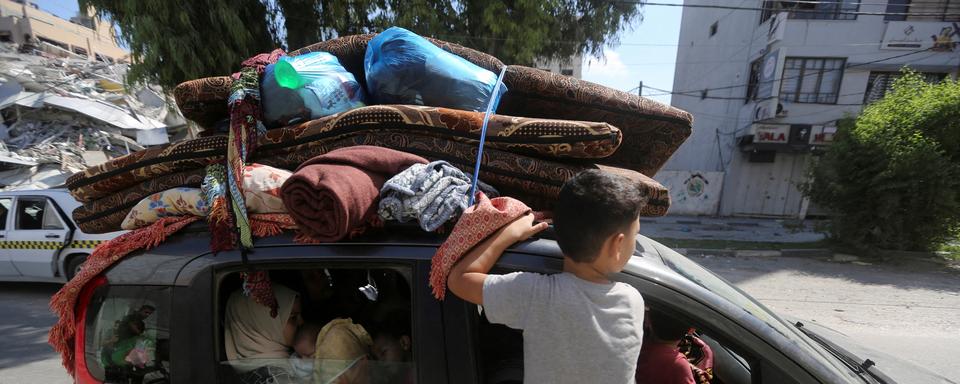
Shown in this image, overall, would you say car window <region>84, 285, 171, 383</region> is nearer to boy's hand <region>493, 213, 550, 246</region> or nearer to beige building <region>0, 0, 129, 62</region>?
boy's hand <region>493, 213, 550, 246</region>

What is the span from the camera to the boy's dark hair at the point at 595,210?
958 mm

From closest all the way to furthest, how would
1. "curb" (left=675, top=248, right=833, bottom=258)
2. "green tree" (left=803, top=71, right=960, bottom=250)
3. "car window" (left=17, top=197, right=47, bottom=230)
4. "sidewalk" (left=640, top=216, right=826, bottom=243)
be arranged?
"car window" (left=17, top=197, right=47, bottom=230)
"green tree" (left=803, top=71, right=960, bottom=250)
"curb" (left=675, top=248, right=833, bottom=258)
"sidewalk" (left=640, top=216, right=826, bottom=243)

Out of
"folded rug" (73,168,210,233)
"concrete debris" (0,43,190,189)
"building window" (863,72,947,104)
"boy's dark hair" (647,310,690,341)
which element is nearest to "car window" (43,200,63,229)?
"folded rug" (73,168,210,233)

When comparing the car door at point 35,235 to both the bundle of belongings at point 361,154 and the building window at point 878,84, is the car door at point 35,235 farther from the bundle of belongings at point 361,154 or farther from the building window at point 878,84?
the building window at point 878,84

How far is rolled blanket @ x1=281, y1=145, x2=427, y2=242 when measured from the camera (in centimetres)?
106

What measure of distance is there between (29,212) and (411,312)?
22.5ft

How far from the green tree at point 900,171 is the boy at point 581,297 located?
365 inches

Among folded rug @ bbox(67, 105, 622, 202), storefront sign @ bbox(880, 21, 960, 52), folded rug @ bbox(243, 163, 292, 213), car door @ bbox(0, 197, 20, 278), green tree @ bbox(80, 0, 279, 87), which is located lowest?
car door @ bbox(0, 197, 20, 278)

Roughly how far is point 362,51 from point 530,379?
1.77 metres

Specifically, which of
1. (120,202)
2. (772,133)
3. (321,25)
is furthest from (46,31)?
(772,133)

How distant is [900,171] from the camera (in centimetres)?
695

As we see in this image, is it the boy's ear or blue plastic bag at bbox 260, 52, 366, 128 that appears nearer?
the boy's ear

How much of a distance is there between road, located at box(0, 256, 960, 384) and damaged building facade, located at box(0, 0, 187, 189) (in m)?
6.28

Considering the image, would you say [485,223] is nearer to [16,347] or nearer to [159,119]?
[16,347]
